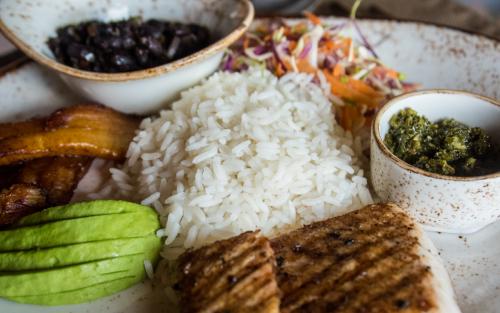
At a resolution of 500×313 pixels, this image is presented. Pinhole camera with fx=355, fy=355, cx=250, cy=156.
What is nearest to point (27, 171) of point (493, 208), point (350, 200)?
point (350, 200)

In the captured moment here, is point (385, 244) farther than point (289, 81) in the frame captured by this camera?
No

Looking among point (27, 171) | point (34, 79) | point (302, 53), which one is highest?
point (302, 53)

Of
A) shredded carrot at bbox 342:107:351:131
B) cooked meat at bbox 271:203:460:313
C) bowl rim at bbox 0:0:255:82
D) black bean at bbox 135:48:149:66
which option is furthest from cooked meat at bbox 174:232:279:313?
black bean at bbox 135:48:149:66

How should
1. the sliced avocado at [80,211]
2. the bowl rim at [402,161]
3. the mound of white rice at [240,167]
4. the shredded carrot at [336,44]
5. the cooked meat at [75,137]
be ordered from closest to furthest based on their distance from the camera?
the bowl rim at [402,161] < the sliced avocado at [80,211] < the mound of white rice at [240,167] < the cooked meat at [75,137] < the shredded carrot at [336,44]

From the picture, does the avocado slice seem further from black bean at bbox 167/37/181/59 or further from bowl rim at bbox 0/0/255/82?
black bean at bbox 167/37/181/59

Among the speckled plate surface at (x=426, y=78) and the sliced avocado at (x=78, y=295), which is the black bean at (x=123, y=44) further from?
the sliced avocado at (x=78, y=295)

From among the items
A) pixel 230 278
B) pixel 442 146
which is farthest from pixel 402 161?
pixel 230 278

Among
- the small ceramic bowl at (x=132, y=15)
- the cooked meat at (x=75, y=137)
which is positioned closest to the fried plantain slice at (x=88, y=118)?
the cooked meat at (x=75, y=137)

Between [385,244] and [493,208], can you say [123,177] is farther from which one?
[493,208]
